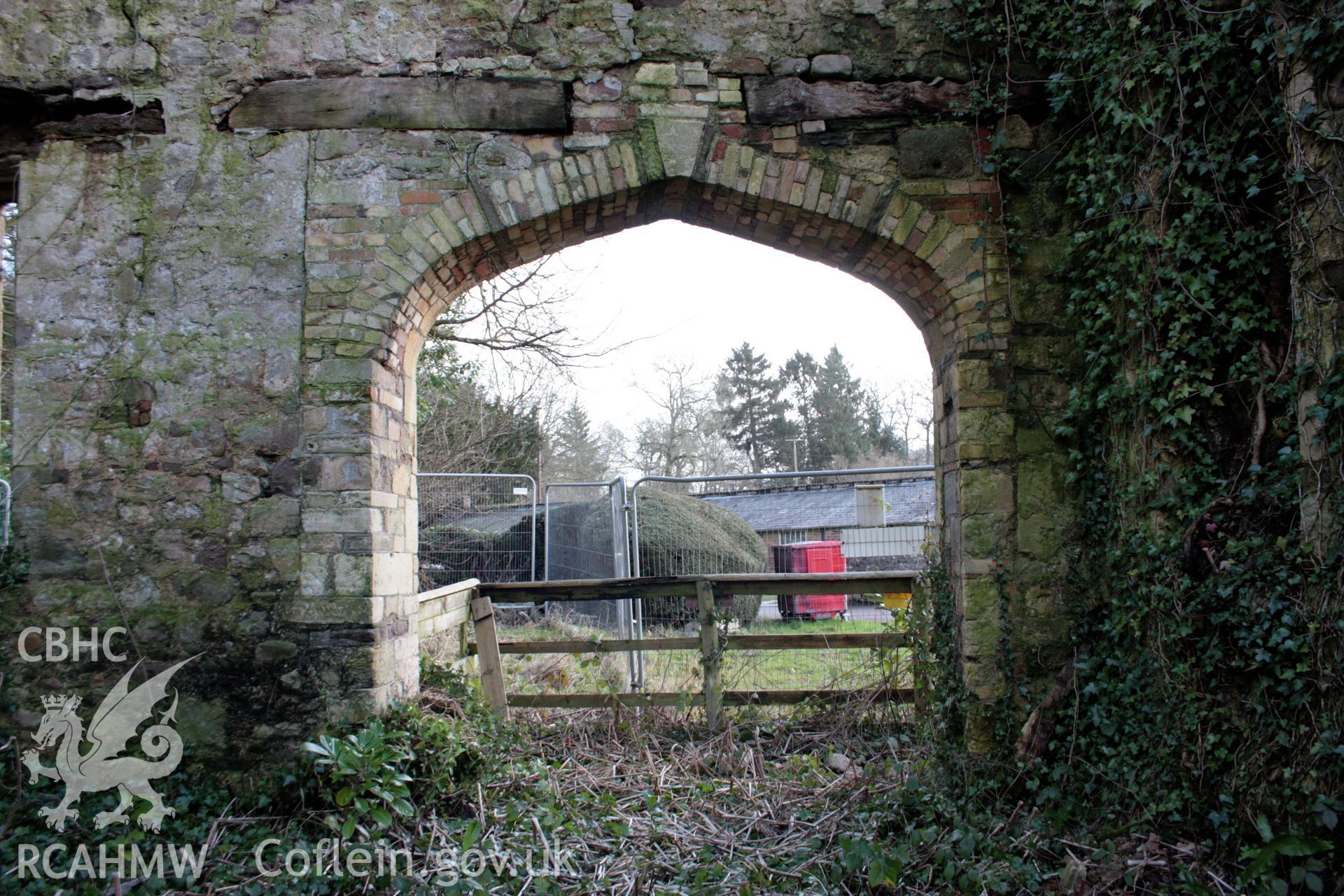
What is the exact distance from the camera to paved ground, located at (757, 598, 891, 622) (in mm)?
8055

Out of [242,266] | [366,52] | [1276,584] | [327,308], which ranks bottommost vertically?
[1276,584]

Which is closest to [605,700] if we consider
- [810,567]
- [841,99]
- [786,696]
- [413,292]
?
[786,696]

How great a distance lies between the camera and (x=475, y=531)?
355 inches

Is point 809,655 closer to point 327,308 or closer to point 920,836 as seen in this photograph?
point 920,836

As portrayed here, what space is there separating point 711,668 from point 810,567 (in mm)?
5048

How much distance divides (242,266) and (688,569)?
5.47m

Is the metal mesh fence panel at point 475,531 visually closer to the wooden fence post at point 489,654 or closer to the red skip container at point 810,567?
the red skip container at point 810,567

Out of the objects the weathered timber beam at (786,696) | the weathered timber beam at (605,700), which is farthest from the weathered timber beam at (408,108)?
the weathered timber beam at (786,696)

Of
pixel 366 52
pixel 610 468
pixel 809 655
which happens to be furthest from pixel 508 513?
pixel 610 468

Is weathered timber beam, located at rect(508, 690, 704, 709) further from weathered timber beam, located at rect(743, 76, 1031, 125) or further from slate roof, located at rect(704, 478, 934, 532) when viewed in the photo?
weathered timber beam, located at rect(743, 76, 1031, 125)

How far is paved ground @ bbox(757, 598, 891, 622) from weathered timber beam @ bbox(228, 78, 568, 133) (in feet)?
17.3

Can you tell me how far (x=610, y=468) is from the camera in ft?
80.9

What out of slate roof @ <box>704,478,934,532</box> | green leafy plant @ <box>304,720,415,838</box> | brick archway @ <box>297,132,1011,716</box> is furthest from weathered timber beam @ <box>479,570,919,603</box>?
green leafy plant @ <box>304,720,415,838</box>

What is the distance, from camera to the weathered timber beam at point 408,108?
4.07 meters
